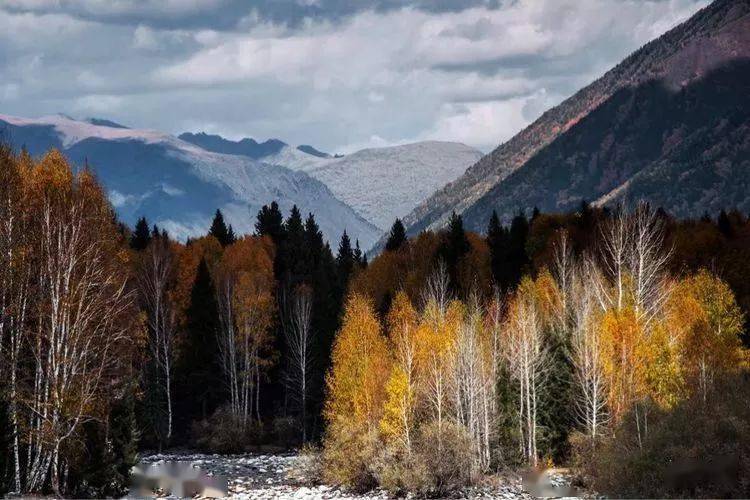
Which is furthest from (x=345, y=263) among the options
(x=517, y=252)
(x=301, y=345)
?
(x=301, y=345)

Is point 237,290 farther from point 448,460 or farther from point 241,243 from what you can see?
point 448,460

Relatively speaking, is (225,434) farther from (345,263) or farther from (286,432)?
(345,263)

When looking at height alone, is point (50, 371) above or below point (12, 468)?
above

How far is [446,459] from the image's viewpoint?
55438mm

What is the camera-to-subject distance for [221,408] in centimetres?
8556

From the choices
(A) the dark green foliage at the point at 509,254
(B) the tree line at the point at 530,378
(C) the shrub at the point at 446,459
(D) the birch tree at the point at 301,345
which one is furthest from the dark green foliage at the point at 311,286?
(C) the shrub at the point at 446,459

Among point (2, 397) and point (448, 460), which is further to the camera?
point (448, 460)

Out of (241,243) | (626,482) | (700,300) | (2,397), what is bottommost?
(626,482)

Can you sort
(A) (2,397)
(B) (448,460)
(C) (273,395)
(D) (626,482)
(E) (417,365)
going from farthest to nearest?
1. (C) (273,395)
2. (E) (417,365)
3. (B) (448,460)
4. (D) (626,482)
5. (A) (2,397)

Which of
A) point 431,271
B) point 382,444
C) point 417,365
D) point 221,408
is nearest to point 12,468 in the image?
point 382,444

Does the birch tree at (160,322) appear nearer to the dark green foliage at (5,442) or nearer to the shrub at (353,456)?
the shrub at (353,456)

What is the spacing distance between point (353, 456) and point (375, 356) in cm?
942

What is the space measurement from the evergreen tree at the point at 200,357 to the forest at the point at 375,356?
0.75 feet

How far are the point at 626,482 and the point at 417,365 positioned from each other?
19977 millimetres
